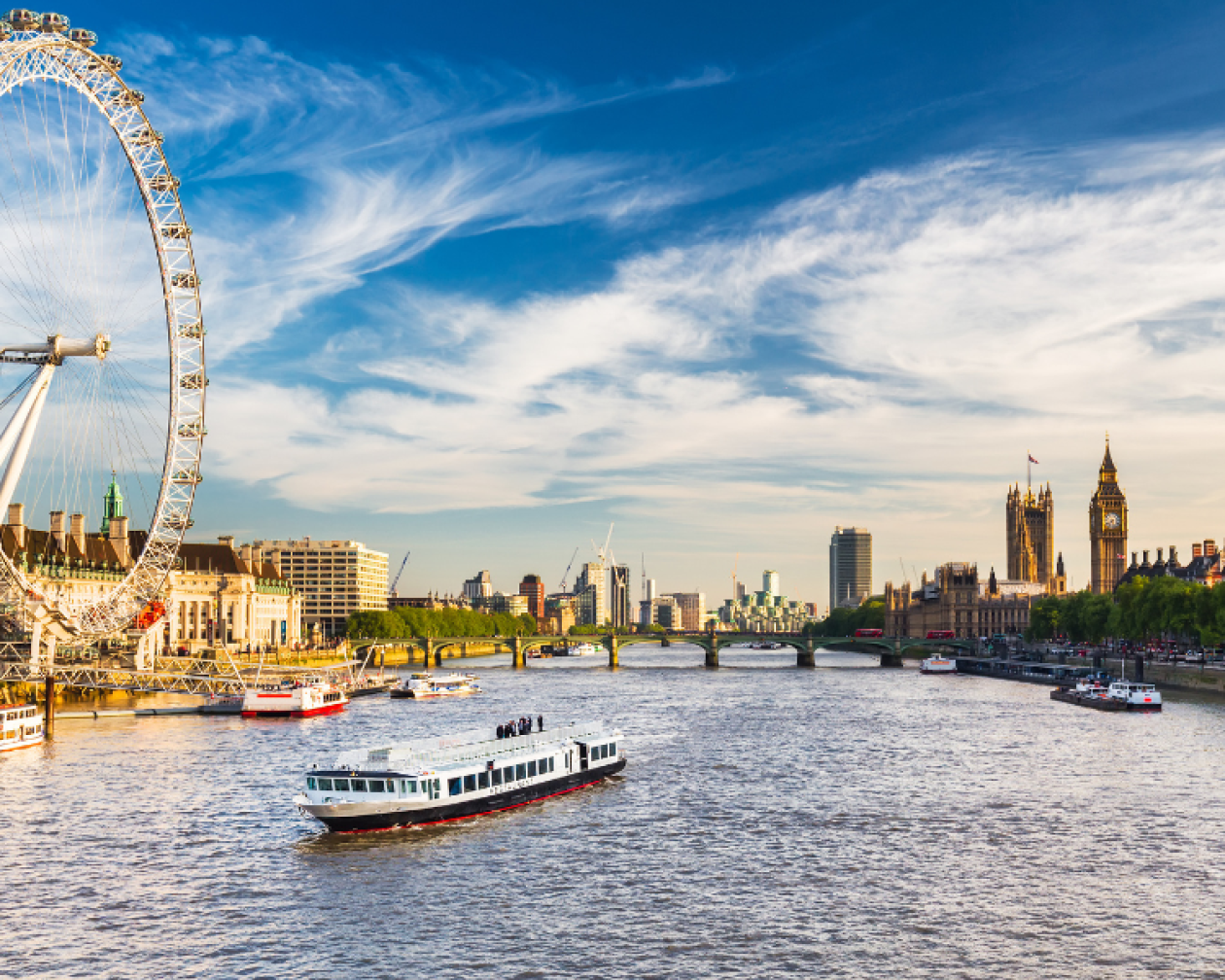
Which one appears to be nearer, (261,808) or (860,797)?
(261,808)

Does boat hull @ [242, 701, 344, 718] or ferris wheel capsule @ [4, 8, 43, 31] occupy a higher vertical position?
ferris wheel capsule @ [4, 8, 43, 31]

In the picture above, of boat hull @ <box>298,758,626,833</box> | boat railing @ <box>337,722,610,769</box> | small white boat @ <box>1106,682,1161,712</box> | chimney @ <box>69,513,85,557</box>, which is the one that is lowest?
boat hull @ <box>298,758,626,833</box>

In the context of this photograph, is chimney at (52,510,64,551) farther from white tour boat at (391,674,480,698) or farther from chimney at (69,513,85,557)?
white tour boat at (391,674,480,698)

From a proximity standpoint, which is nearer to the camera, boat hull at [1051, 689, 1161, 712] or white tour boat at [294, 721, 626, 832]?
white tour boat at [294, 721, 626, 832]

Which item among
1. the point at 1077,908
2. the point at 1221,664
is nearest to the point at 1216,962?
the point at 1077,908

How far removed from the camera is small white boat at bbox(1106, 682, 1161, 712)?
4702 inches

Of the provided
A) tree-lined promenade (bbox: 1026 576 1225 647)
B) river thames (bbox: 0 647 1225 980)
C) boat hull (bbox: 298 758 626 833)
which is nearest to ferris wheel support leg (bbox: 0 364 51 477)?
river thames (bbox: 0 647 1225 980)

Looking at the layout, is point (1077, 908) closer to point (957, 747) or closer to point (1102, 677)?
point (957, 747)

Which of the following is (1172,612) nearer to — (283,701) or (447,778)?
(283,701)

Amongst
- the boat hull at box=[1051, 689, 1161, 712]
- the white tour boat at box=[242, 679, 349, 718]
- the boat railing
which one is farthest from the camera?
the white tour boat at box=[242, 679, 349, 718]

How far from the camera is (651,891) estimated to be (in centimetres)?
4716

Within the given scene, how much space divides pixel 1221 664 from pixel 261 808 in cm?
12014

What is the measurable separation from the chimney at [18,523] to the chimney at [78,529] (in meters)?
10.8

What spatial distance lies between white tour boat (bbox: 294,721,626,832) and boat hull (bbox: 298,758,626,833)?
43 mm
